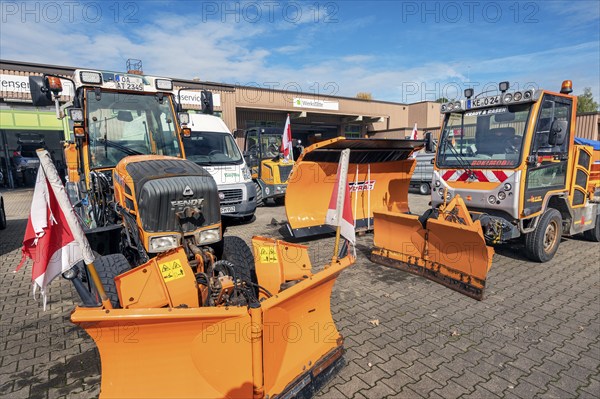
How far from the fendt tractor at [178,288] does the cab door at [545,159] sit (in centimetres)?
355

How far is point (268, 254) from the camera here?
2.98m

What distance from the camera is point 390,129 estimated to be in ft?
80.5

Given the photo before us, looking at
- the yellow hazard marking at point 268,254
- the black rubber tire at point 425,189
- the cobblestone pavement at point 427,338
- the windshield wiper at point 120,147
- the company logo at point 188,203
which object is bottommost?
the cobblestone pavement at point 427,338

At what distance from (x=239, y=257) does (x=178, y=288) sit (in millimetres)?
982

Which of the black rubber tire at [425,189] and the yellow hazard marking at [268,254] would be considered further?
the black rubber tire at [425,189]

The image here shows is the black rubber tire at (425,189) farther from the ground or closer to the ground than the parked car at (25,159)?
closer to the ground

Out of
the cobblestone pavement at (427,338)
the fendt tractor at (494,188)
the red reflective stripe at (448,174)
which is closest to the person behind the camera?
the cobblestone pavement at (427,338)

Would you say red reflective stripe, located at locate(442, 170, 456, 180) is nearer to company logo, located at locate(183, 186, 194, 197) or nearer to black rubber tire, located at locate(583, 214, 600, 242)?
black rubber tire, located at locate(583, 214, 600, 242)

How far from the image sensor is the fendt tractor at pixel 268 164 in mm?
10438

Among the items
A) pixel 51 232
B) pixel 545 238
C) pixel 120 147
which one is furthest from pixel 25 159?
pixel 545 238

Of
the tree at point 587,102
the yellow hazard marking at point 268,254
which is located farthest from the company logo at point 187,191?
the tree at point 587,102

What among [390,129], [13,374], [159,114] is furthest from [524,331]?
[390,129]

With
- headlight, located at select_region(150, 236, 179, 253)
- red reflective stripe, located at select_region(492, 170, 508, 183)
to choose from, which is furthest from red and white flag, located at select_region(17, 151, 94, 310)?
red reflective stripe, located at select_region(492, 170, 508, 183)

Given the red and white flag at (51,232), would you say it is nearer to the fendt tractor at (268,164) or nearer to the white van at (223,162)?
the white van at (223,162)
